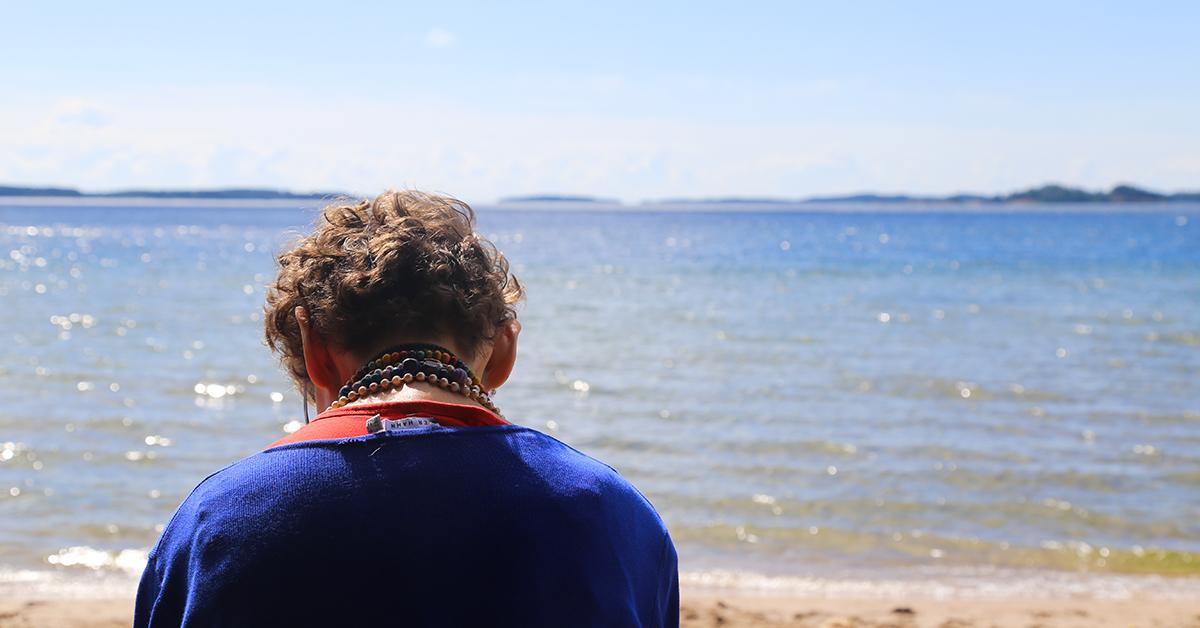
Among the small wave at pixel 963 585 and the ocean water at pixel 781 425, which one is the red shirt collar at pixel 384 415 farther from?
the small wave at pixel 963 585

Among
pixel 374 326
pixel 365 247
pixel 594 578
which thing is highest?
pixel 365 247

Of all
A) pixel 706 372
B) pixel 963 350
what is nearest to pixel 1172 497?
pixel 706 372

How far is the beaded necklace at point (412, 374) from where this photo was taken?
1575 mm

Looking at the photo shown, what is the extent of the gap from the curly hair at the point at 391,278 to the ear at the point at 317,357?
0.04ft

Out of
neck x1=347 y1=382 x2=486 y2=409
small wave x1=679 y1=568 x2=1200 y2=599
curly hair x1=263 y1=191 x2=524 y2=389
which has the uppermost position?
curly hair x1=263 y1=191 x2=524 y2=389

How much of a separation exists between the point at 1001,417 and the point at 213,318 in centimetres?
1415

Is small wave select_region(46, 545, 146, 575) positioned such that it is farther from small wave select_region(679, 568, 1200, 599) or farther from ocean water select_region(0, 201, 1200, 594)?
small wave select_region(679, 568, 1200, 599)

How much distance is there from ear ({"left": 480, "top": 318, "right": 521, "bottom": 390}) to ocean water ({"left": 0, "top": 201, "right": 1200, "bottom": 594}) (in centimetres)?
41

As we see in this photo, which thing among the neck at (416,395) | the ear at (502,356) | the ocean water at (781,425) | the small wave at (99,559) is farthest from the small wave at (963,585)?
the neck at (416,395)

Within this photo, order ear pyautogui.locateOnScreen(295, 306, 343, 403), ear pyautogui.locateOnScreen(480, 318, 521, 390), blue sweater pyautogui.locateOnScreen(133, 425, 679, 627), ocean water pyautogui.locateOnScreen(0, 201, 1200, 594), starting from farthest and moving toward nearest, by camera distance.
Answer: ocean water pyautogui.locateOnScreen(0, 201, 1200, 594) < ear pyautogui.locateOnScreen(480, 318, 521, 390) < ear pyautogui.locateOnScreen(295, 306, 343, 403) < blue sweater pyautogui.locateOnScreen(133, 425, 679, 627)

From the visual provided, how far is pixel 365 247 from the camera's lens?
5.45 ft

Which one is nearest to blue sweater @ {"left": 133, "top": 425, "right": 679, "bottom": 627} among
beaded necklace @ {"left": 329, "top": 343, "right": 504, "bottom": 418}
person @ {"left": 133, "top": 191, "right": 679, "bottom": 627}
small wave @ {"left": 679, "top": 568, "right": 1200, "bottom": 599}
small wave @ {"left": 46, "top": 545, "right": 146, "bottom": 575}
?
person @ {"left": 133, "top": 191, "right": 679, "bottom": 627}

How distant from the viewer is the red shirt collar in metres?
1.51

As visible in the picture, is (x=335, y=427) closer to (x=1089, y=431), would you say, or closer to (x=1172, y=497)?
(x=1172, y=497)
